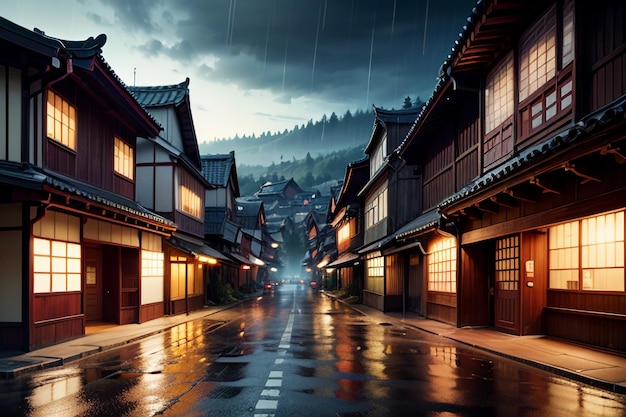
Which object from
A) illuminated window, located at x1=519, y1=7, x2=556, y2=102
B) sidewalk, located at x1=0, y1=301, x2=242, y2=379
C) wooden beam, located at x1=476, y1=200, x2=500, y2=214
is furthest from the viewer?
wooden beam, located at x1=476, y1=200, x2=500, y2=214

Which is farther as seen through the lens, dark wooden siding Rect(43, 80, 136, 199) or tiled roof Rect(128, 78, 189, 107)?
tiled roof Rect(128, 78, 189, 107)

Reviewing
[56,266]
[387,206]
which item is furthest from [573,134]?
[387,206]

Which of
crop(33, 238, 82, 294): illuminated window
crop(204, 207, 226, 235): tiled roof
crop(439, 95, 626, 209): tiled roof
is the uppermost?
crop(439, 95, 626, 209): tiled roof

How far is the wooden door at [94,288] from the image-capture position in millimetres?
19798

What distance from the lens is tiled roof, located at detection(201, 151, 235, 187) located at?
42.3 metres

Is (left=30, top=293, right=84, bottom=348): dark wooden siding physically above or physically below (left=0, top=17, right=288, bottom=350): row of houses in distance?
below

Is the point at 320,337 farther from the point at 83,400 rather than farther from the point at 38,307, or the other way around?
the point at 83,400

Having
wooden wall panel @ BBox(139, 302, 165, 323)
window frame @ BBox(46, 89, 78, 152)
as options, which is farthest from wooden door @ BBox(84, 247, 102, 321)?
window frame @ BBox(46, 89, 78, 152)

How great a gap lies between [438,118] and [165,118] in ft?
46.1

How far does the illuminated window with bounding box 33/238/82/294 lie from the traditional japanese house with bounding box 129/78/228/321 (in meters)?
7.70

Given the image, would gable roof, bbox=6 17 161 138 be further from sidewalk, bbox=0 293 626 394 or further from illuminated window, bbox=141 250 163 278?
sidewalk, bbox=0 293 626 394

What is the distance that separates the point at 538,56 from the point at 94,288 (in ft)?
57.6

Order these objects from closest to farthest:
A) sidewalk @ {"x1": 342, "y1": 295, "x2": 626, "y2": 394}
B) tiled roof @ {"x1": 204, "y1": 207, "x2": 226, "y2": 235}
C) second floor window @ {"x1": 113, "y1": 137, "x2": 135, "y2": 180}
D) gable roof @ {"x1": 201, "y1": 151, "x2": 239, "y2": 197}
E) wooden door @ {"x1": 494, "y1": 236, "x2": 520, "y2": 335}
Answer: sidewalk @ {"x1": 342, "y1": 295, "x2": 626, "y2": 394} → wooden door @ {"x1": 494, "y1": 236, "x2": 520, "y2": 335} → second floor window @ {"x1": 113, "y1": 137, "x2": 135, "y2": 180} → tiled roof @ {"x1": 204, "y1": 207, "x2": 226, "y2": 235} → gable roof @ {"x1": 201, "y1": 151, "x2": 239, "y2": 197}

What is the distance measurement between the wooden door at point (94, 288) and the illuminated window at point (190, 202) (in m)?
7.30
